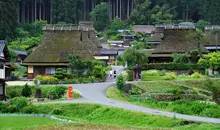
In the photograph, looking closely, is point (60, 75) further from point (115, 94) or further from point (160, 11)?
point (160, 11)

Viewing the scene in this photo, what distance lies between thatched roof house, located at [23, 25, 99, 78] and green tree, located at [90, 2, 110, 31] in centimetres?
4182

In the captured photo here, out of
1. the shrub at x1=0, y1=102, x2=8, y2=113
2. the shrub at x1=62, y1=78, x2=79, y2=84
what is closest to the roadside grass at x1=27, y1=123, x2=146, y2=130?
the shrub at x1=0, y1=102, x2=8, y2=113

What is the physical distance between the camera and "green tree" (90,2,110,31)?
9869 cm

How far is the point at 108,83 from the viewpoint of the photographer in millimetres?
46438

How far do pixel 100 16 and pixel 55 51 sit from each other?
45.4 metres

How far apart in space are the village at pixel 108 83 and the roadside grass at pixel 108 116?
0.04 metres

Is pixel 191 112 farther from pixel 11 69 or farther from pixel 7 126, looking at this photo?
pixel 11 69

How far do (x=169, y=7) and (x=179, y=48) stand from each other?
47.1 meters

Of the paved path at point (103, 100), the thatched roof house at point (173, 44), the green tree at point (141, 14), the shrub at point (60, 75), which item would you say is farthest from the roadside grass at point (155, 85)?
the green tree at point (141, 14)

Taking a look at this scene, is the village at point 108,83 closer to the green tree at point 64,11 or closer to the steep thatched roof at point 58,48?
the steep thatched roof at point 58,48

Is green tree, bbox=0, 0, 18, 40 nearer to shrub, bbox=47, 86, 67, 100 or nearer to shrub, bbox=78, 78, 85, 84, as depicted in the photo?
shrub, bbox=78, 78, 85, 84

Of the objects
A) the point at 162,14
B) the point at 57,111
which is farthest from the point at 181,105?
the point at 162,14

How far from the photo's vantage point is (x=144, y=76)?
162 ft

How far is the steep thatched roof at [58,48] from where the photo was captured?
53625 mm
